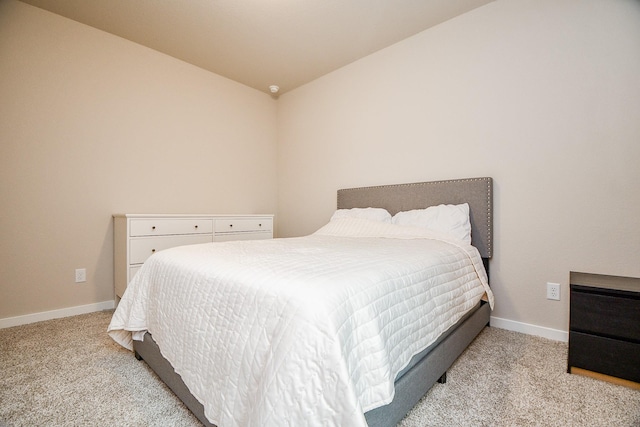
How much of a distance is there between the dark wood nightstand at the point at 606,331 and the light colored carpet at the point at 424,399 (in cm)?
7

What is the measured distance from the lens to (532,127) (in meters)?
1.97

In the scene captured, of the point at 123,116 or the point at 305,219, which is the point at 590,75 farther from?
the point at 123,116

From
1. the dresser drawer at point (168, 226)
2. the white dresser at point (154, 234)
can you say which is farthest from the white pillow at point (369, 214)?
the dresser drawer at point (168, 226)

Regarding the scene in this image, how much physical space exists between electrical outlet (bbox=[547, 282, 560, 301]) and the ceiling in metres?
2.10

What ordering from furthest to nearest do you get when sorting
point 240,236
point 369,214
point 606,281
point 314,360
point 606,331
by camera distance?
point 240,236 → point 369,214 → point 606,281 → point 606,331 → point 314,360

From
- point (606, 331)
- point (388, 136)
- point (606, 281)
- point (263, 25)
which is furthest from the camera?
point (388, 136)

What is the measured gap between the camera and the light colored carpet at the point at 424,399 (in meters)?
1.15

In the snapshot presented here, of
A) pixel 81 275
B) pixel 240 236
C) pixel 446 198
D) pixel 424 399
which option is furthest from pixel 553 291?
pixel 81 275

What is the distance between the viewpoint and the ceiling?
218cm

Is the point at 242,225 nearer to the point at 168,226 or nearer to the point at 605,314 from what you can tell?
the point at 168,226

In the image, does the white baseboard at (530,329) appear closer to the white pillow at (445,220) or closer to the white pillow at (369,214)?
the white pillow at (445,220)

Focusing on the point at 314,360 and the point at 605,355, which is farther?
the point at 605,355

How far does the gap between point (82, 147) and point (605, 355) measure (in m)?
3.79

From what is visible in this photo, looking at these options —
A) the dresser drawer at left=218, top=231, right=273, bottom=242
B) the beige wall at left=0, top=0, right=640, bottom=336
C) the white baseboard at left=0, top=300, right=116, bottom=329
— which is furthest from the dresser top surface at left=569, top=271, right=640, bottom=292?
the white baseboard at left=0, top=300, right=116, bottom=329
